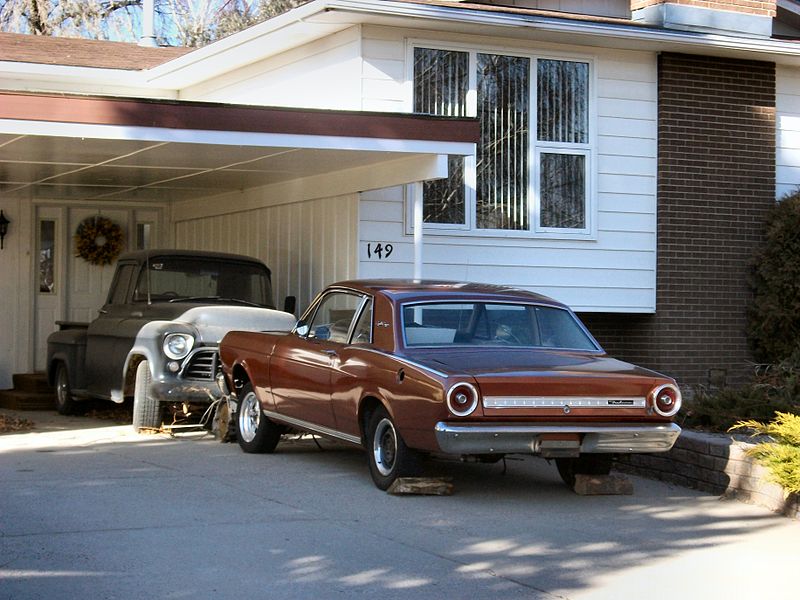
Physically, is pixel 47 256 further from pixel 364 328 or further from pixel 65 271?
pixel 364 328

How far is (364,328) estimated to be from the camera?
30.7 feet

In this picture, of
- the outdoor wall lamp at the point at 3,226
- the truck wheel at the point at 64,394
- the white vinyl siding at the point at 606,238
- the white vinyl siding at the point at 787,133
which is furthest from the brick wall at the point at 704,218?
the outdoor wall lamp at the point at 3,226

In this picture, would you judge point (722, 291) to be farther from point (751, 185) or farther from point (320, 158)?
point (320, 158)

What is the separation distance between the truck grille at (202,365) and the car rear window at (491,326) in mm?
3523

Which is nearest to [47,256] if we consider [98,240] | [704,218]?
[98,240]

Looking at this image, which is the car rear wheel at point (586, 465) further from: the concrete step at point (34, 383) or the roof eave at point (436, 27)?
the concrete step at point (34, 383)

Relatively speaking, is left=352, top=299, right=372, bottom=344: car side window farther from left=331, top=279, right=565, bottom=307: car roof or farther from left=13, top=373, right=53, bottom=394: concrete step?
left=13, top=373, right=53, bottom=394: concrete step

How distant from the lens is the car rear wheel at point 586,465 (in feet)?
29.5

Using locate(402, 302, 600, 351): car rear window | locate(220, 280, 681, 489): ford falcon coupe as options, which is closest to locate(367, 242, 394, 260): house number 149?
locate(220, 280, 681, 489): ford falcon coupe

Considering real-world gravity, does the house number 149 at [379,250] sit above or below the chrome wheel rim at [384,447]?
above

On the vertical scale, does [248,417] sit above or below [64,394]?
above

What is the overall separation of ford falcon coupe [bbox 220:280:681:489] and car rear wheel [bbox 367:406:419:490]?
0.01m

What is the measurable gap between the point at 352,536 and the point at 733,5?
431 inches

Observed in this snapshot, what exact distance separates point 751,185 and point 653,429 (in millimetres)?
8243
